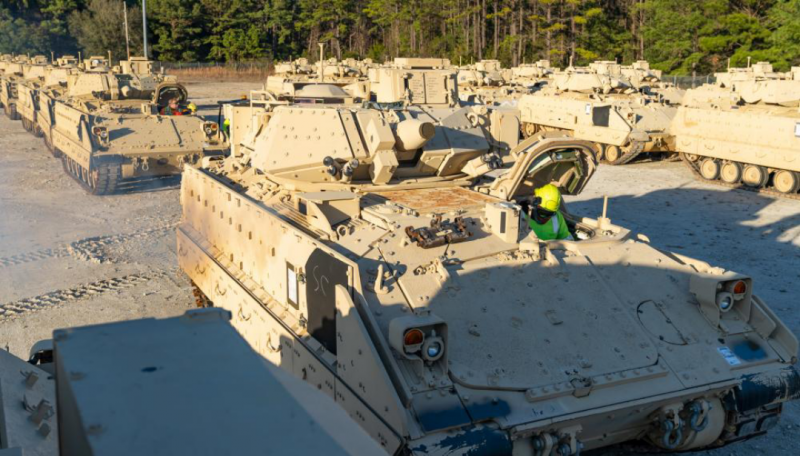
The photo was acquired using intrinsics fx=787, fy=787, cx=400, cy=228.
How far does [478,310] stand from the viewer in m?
6.27

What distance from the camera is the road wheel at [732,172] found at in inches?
769

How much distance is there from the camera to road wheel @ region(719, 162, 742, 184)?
1953 centimetres

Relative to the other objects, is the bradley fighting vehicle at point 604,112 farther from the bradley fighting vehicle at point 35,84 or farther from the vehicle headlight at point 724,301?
the vehicle headlight at point 724,301

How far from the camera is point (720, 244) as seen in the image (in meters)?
13.8

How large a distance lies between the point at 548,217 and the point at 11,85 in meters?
30.4

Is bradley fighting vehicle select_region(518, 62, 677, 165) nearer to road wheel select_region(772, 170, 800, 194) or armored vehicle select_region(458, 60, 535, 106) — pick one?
armored vehicle select_region(458, 60, 535, 106)

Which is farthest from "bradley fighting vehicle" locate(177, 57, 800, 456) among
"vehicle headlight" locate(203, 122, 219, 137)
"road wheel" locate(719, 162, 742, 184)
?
"road wheel" locate(719, 162, 742, 184)

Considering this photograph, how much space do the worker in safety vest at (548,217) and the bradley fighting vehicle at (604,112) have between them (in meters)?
14.7

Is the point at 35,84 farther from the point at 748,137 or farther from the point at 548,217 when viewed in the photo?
the point at 548,217

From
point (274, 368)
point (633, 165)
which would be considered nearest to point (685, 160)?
point (633, 165)

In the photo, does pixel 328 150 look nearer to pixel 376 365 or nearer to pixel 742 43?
pixel 376 365

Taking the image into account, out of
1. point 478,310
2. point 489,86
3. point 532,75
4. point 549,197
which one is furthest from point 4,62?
point 478,310

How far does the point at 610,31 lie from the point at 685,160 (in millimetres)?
35609

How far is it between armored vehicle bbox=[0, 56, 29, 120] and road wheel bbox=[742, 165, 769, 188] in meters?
27.0
